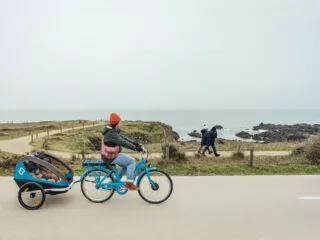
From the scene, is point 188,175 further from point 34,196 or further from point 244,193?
point 34,196

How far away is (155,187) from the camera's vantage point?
6.22 m

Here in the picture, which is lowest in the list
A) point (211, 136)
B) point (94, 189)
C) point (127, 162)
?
point (94, 189)

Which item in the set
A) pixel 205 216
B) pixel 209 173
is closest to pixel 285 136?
pixel 209 173

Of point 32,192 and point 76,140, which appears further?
point 76,140

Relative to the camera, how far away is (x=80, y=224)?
5.08 metres

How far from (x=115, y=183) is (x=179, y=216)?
57.6 inches

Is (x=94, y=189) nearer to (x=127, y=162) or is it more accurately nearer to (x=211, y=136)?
(x=127, y=162)

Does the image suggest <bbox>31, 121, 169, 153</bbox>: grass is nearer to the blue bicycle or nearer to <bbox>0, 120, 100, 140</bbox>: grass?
<bbox>0, 120, 100, 140</bbox>: grass

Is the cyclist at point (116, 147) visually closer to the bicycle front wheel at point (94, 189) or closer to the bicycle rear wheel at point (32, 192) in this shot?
the bicycle front wheel at point (94, 189)

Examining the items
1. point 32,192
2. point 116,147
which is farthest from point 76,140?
point 116,147

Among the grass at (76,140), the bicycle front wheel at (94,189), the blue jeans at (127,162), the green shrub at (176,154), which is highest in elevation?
the blue jeans at (127,162)

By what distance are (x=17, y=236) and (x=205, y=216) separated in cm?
298

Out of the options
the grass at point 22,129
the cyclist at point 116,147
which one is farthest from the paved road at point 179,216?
the grass at point 22,129

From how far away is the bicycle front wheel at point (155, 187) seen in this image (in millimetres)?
6215
